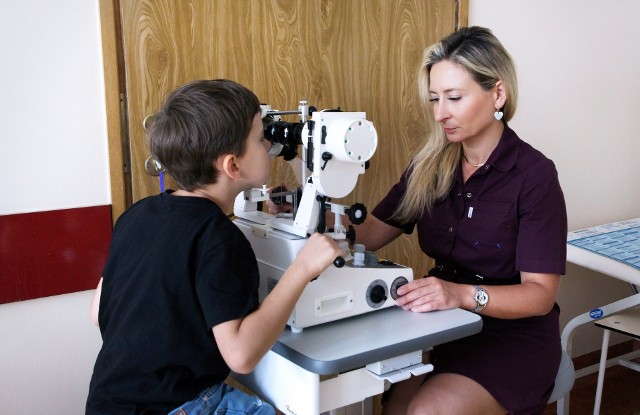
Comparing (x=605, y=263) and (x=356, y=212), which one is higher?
(x=356, y=212)

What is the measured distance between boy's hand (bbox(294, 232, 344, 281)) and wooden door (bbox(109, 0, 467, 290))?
18.8 inches

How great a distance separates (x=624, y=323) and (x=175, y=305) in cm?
191

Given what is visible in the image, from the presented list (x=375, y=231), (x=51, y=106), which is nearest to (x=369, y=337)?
(x=375, y=231)

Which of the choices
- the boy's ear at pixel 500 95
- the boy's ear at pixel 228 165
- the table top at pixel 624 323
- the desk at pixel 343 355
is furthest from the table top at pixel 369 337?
the table top at pixel 624 323

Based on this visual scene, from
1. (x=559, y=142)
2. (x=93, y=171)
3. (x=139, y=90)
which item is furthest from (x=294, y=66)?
(x=559, y=142)

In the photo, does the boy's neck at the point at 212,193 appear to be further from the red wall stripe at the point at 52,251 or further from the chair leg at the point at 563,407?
the chair leg at the point at 563,407

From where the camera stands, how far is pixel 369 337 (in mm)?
1250

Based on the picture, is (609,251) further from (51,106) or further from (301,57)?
A: (51,106)

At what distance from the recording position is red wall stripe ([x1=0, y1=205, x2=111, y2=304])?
1.65m

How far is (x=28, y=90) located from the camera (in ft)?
5.38

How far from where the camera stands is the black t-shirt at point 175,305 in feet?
3.60

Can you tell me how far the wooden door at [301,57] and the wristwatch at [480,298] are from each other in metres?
0.56

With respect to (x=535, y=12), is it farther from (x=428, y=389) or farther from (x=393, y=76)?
(x=428, y=389)

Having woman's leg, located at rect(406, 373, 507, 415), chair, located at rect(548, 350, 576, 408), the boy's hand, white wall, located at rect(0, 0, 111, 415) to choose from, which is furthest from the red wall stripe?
chair, located at rect(548, 350, 576, 408)
